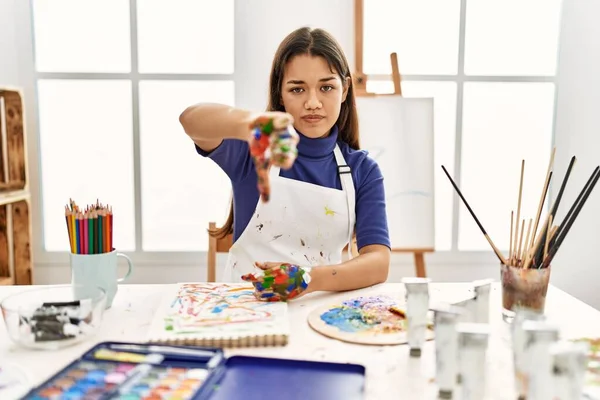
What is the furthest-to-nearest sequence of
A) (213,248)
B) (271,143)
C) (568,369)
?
1. (213,248)
2. (271,143)
3. (568,369)

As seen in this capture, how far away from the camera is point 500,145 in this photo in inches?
101

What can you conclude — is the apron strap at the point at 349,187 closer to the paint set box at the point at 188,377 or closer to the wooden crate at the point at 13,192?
the paint set box at the point at 188,377

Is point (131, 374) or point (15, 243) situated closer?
point (131, 374)

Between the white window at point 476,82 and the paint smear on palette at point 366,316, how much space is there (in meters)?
1.54

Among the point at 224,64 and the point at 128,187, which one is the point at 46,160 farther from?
the point at 224,64

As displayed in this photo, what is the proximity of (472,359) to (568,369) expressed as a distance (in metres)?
0.10

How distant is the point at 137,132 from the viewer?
2.47 metres

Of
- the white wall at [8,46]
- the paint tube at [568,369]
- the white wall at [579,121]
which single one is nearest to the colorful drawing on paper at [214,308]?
the paint tube at [568,369]

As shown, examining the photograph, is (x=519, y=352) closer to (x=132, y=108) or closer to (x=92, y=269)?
(x=92, y=269)

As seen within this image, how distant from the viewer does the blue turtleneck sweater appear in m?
1.45

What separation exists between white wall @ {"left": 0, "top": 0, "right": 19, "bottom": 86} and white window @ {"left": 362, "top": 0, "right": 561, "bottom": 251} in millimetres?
1519

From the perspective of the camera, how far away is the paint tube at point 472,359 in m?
0.64

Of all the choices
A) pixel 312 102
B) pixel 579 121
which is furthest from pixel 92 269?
pixel 579 121

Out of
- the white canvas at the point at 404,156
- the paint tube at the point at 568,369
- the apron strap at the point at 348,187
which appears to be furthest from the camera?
the white canvas at the point at 404,156
